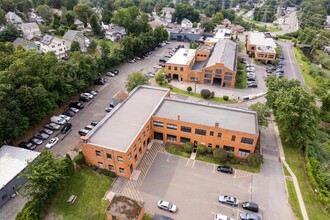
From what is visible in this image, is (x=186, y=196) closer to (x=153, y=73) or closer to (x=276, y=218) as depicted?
(x=276, y=218)

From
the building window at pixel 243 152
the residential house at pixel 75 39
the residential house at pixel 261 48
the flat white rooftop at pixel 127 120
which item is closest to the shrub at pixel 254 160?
the building window at pixel 243 152

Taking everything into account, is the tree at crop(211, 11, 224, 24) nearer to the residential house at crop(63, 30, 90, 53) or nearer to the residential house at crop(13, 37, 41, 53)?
the residential house at crop(63, 30, 90, 53)

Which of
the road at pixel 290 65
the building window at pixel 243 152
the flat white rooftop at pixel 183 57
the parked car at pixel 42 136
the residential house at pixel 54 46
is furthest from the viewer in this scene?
the residential house at pixel 54 46

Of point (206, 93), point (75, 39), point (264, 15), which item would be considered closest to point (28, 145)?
point (206, 93)

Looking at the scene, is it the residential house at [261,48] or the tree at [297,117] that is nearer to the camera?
the tree at [297,117]

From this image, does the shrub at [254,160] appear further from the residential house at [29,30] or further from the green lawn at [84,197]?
the residential house at [29,30]

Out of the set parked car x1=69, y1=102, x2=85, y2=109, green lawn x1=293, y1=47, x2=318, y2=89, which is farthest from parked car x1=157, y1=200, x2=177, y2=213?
green lawn x1=293, y1=47, x2=318, y2=89
